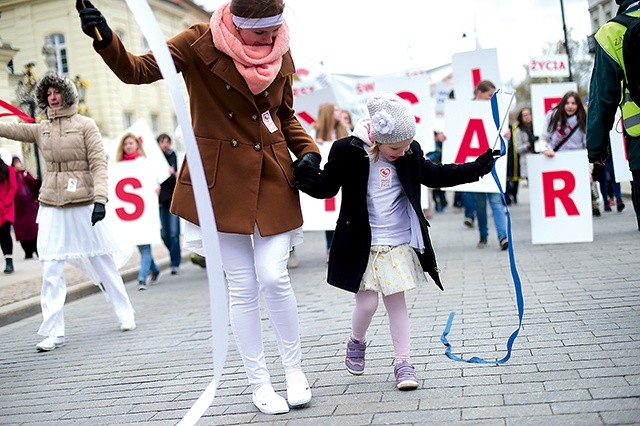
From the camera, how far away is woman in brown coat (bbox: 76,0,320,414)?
13.9 ft

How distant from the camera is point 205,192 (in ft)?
12.3

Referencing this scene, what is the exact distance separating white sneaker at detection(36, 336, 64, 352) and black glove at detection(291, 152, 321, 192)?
3.56m

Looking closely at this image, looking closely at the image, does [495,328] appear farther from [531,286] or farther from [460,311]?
[531,286]

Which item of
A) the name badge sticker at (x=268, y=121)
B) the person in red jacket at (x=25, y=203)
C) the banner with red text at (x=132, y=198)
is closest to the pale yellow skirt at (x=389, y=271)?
the name badge sticker at (x=268, y=121)

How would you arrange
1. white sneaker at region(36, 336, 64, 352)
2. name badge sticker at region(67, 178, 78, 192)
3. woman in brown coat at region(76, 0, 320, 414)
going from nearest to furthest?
1. woman in brown coat at region(76, 0, 320, 414)
2. white sneaker at region(36, 336, 64, 352)
3. name badge sticker at region(67, 178, 78, 192)

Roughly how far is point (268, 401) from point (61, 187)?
364 cm

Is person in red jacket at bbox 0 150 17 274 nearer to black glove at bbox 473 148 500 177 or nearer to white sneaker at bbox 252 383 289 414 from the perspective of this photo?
white sneaker at bbox 252 383 289 414

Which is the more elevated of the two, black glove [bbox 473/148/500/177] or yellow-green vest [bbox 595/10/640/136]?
yellow-green vest [bbox 595/10/640/136]

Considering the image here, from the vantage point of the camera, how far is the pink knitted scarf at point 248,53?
4.19m

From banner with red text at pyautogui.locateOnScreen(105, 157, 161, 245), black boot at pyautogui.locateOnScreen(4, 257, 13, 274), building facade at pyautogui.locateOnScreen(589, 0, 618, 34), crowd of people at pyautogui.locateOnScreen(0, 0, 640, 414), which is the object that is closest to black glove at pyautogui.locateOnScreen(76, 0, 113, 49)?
crowd of people at pyautogui.locateOnScreen(0, 0, 640, 414)

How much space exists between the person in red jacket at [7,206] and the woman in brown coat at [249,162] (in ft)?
32.3

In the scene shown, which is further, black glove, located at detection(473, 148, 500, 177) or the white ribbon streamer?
black glove, located at detection(473, 148, 500, 177)

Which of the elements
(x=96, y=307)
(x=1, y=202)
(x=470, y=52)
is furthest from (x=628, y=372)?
(x=1, y=202)

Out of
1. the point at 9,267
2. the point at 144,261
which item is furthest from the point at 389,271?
the point at 9,267
